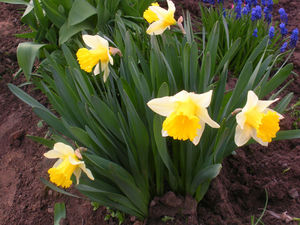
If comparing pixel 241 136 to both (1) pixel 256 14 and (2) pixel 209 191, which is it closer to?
(2) pixel 209 191

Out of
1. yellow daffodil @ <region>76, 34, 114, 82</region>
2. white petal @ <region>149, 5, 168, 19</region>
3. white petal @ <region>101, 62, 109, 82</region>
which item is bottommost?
white petal @ <region>101, 62, 109, 82</region>

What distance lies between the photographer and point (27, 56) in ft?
7.36

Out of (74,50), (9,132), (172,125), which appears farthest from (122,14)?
(172,125)

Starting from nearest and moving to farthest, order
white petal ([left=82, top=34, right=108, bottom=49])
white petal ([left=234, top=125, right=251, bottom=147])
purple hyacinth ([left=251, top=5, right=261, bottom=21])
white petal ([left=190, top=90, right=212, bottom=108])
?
white petal ([left=190, top=90, right=212, bottom=108]), white petal ([left=234, top=125, right=251, bottom=147]), white petal ([left=82, top=34, right=108, bottom=49]), purple hyacinth ([left=251, top=5, right=261, bottom=21])

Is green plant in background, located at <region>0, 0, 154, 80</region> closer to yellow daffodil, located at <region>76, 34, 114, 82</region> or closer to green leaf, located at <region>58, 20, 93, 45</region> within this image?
green leaf, located at <region>58, 20, 93, 45</region>

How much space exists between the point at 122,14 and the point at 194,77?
1.41 m

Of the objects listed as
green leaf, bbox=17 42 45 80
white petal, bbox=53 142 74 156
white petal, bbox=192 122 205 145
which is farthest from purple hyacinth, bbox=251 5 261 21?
white petal, bbox=53 142 74 156

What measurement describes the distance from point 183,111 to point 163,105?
0.26ft

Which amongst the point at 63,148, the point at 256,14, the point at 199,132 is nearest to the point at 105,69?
the point at 63,148

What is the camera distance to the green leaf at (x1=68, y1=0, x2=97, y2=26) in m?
2.22

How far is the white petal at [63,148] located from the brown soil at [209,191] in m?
0.58

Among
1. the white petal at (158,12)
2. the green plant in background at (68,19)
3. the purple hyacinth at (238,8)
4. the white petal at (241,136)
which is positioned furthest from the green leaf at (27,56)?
the white petal at (241,136)

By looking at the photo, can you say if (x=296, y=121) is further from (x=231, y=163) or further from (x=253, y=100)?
(x=253, y=100)

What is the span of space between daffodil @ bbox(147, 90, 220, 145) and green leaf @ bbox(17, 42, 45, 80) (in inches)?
59.2
